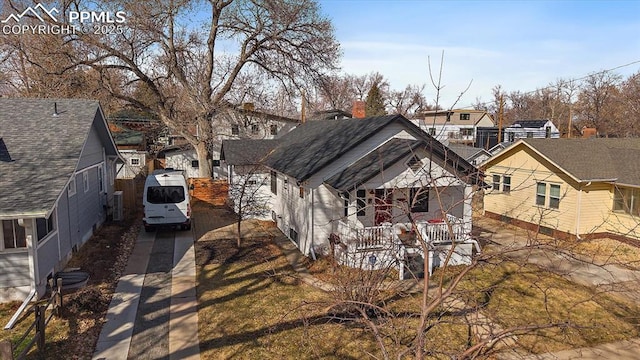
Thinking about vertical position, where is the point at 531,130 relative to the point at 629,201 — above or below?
above

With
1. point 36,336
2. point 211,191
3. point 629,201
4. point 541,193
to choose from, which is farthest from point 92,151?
point 629,201

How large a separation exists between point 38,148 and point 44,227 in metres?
2.43

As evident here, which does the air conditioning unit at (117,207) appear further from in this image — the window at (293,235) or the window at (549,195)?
the window at (549,195)

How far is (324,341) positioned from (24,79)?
3930cm

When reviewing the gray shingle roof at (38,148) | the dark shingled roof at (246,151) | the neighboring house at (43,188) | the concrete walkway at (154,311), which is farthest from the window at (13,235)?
the dark shingled roof at (246,151)

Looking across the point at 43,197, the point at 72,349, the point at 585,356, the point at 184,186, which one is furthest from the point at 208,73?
the point at 585,356

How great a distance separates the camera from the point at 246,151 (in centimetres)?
2405

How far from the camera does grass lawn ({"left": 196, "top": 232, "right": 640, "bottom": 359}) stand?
27.0 ft

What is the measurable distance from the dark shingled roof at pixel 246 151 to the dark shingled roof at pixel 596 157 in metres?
13.5

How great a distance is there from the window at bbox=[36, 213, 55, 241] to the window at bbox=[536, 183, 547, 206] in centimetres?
1940

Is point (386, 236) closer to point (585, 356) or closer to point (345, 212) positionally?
point (345, 212)

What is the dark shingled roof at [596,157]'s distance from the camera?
17812 mm

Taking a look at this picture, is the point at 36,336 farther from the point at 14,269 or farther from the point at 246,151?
the point at 246,151

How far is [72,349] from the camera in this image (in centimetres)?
799
